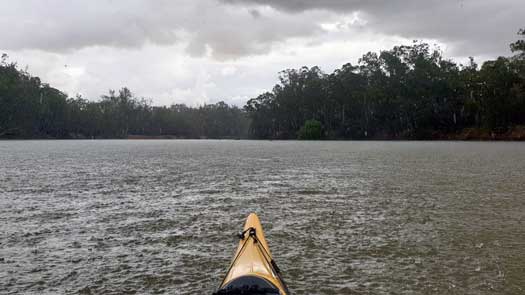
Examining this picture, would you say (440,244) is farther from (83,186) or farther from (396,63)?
(396,63)

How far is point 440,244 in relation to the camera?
10.1 meters

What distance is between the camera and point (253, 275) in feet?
19.8

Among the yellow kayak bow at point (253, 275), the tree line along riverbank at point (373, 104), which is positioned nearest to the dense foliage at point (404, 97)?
the tree line along riverbank at point (373, 104)

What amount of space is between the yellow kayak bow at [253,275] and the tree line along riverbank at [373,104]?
92315 millimetres

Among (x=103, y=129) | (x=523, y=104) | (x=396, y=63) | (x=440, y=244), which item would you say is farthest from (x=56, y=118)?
(x=440, y=244)

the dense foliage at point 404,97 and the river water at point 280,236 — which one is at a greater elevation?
the dense foliage at point 404,97

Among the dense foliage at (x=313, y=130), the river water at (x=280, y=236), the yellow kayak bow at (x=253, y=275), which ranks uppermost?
the dense foliage at (x=313, y=130)

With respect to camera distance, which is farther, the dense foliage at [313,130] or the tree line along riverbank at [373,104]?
the dense foliage at [313,130]

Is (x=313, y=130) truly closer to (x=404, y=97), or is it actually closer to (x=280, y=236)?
(x=404, y=97)

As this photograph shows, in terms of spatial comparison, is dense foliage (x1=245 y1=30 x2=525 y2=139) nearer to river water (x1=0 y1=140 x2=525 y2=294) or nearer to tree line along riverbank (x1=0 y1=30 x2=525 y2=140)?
tree line along riverbank (x1=0 y1=30 x2=525 y2=140)

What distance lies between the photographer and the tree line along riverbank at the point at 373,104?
92250mm

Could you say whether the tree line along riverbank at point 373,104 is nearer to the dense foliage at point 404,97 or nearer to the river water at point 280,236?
the dense foliage at point 404,97

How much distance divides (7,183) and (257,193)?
13077mm

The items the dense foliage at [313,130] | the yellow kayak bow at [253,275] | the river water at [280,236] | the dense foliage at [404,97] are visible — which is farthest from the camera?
the dense foliage at [313,130]
